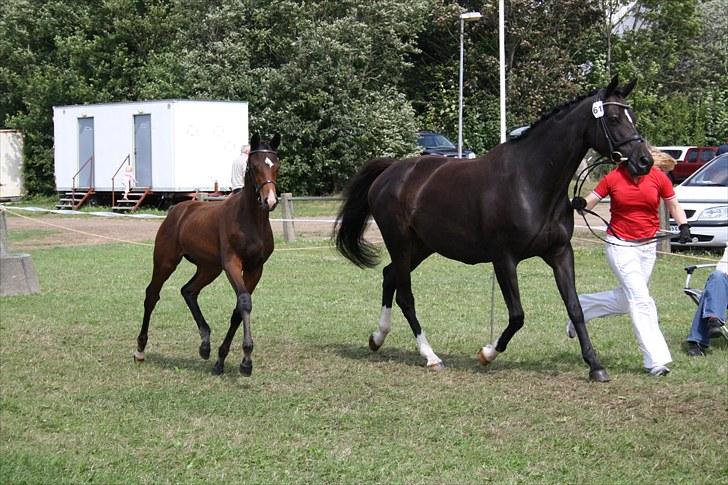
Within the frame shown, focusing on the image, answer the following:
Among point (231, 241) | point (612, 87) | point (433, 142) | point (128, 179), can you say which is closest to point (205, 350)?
point (231, 241)

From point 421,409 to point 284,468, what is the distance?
1.63m

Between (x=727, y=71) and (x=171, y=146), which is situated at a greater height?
(x=727, y=71)

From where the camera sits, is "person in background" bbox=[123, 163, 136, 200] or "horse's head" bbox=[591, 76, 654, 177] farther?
"person in background" bbox=[123, 163, 136, 200]

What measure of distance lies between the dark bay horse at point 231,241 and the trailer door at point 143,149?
2198 centimetres

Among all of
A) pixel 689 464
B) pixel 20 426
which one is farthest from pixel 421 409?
pixel 20 426

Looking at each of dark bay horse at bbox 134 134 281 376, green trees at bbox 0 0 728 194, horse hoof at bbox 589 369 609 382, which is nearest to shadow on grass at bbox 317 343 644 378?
horse hoof at bbox 589 369 609 382

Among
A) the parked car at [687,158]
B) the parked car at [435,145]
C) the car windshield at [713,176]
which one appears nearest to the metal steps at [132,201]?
the parked car at [435,145]

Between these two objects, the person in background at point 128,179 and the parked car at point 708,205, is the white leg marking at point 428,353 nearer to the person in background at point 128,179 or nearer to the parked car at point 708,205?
the parked car at point 708,205

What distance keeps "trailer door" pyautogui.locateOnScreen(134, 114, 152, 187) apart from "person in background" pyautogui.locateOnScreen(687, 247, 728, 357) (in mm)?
23712

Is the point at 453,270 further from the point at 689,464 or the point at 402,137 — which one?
the point at 402,137

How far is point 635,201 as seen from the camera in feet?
27.6

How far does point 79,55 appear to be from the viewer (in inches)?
1532

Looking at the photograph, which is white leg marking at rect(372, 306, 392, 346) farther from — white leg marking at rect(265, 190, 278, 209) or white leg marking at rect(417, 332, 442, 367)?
white leg marking at rect(265, 190, 278, 209)

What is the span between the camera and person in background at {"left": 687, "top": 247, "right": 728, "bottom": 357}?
357 inches
